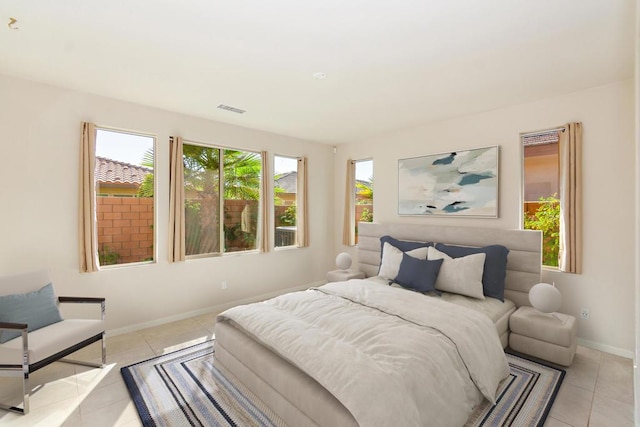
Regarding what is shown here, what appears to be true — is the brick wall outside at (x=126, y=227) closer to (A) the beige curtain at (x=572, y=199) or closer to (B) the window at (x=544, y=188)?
(B) the window at (x=544, y=188)

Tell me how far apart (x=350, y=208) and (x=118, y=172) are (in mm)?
3528

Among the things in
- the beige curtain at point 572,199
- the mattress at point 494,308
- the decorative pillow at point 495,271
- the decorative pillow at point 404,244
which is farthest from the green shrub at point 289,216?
the beige curtain at point 572,199

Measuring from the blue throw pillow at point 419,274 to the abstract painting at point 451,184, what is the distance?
3.23 feet

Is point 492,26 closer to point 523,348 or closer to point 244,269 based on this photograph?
point 523,348

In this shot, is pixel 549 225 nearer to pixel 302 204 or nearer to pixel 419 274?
pixel 419 274

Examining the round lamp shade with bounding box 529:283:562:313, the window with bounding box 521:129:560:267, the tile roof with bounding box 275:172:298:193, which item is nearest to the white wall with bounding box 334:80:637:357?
the window with bounding box 521:129:560:267

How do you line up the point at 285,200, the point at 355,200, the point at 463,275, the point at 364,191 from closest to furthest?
1. the point at 463,275
2. the point at 285,200
3. the point at 364,191
4. the point at 355,200

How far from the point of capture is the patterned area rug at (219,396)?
6.88 feet


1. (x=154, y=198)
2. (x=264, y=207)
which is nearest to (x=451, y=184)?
(x=264, y=207)

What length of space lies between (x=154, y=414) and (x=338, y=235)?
407 centimetres

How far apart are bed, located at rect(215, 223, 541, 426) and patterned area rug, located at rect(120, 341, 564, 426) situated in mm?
128

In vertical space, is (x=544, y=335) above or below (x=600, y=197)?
below

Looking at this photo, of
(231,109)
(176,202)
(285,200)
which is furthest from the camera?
(285,200)

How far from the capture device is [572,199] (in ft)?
10.5
